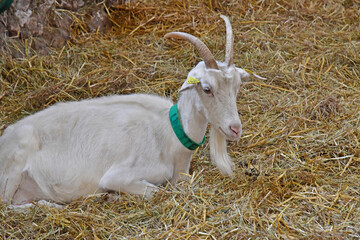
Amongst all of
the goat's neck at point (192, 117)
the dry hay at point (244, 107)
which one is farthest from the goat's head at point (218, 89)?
the dry hay at point (244, 107)

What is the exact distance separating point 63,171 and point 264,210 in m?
1.57

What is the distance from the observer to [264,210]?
4.25 m

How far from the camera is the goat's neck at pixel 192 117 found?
15.0 ft

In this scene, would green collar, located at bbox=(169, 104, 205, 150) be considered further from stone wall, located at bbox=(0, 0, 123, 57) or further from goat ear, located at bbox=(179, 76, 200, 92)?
stone wall, located at bbox=(0, 0, 123, 57)

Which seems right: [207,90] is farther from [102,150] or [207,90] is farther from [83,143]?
[83,143]

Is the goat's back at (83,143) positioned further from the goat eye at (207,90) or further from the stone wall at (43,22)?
the stone wall at (43,22)

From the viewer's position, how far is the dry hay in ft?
13.5

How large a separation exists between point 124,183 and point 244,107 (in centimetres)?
163

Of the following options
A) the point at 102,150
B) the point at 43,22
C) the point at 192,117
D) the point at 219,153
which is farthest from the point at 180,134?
the point at 43,22

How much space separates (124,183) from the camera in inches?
182

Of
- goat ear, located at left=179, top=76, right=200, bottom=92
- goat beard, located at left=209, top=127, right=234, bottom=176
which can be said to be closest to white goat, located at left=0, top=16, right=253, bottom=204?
goat beard, located at left=209, top=127, right=234, bottom=176

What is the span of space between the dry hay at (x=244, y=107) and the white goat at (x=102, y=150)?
0.16 m

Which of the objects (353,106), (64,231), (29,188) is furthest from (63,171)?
(353,106)

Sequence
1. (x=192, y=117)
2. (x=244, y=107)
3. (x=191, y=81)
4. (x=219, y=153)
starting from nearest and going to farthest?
1. (x=191, y=81)
2. (x=192, y=117)
3. (x=219, y=153)
4. (x=244, y=107)
